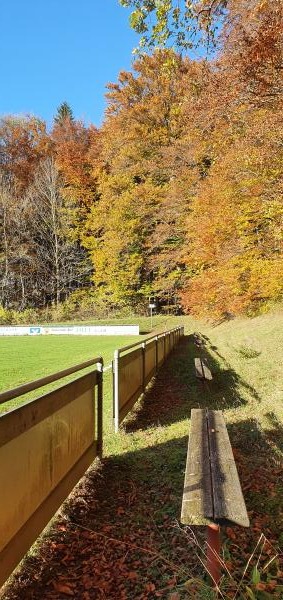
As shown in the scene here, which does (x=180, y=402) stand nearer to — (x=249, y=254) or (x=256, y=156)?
(x=256, y=156)

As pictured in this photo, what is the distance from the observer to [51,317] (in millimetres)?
44125

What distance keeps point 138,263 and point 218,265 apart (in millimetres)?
17968

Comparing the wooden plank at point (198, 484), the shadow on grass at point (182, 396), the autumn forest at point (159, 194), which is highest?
the autumn forest at point (159, 194)

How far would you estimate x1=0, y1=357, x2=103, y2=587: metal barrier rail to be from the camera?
8.02ft

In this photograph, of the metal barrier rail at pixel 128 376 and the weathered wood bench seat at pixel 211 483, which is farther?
the metal barrier rail at pixel 128 376

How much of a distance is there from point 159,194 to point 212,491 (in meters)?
37.0

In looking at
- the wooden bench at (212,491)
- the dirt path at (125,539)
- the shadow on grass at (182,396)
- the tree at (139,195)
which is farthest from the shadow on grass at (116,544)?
the tree at (139,195)

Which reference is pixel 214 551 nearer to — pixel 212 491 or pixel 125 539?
pixel 212 491

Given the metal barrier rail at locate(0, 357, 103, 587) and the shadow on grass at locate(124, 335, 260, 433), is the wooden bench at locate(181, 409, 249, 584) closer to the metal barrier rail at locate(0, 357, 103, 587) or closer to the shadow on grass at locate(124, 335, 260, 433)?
the metal barrier rail at locate(0, 357, 103, 587)

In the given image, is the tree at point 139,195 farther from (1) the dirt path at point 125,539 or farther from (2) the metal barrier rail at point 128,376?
(1) the dirt path at point 125,539

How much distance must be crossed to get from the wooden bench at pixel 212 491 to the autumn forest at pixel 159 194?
484 cm

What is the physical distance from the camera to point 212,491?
279cm

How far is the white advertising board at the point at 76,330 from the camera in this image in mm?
33000

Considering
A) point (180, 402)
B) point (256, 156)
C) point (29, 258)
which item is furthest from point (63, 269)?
point (180, 402)
